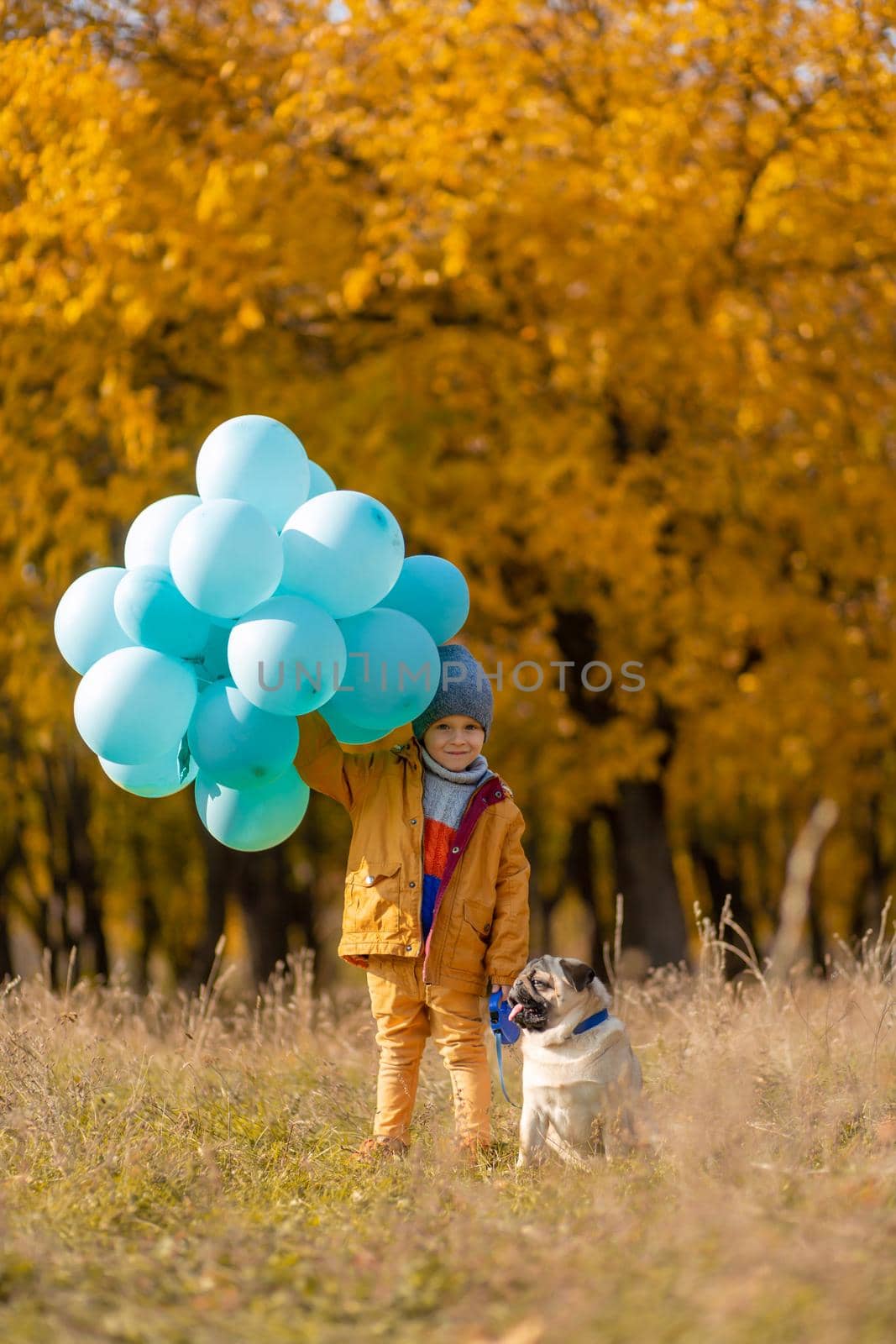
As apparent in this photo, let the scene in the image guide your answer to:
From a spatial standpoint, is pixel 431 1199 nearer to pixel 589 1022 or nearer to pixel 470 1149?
pixel 470 1149

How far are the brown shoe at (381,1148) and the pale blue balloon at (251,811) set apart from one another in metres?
1.10

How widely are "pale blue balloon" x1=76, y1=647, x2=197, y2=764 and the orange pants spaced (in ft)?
3.65

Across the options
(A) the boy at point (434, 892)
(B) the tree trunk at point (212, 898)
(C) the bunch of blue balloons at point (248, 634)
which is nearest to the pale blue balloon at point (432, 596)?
(C) the bunch of blue balloons at point (248, 634)

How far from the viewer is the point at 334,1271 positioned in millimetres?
3469

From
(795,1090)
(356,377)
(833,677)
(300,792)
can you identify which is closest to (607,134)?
(356,377)

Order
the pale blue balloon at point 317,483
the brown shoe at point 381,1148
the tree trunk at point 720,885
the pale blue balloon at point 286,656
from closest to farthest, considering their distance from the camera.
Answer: the pale blue balloon at point 286,656
the brown shoe at point 381,1148
the pale blue balloon at point 317,483
the tree trunk at point 720,885

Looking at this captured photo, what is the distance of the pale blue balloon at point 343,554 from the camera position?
4480 millimetres

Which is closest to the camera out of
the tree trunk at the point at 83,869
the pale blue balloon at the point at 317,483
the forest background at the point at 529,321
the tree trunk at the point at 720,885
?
the pale blue balloon at the point at 317,483

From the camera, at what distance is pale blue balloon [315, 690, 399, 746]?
4645 mm

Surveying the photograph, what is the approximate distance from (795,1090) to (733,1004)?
117 centimetres

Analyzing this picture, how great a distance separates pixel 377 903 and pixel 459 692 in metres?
0.79

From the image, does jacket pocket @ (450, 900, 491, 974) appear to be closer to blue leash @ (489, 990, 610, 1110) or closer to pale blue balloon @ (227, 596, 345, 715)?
blue leash @ (489, 990, 610, 1110)

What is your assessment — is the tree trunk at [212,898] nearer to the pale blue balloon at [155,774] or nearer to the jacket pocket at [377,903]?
the pale blue balloon at [155,774]

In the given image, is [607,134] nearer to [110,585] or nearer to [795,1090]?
[110,585]
